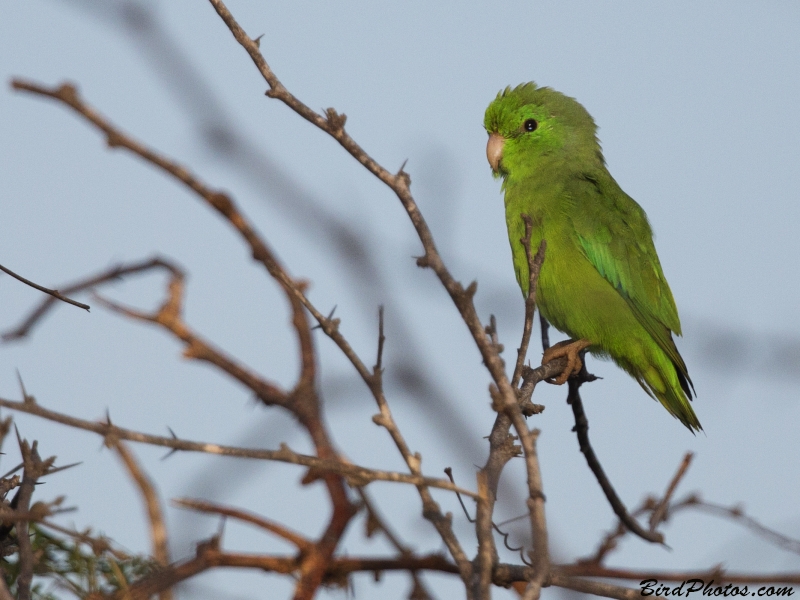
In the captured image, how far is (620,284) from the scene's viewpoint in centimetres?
476

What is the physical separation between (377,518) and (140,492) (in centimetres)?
69

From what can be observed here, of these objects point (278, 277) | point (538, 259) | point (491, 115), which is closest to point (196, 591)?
point (278, 277)

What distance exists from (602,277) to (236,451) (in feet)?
11.9

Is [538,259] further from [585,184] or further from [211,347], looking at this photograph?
[585,184]

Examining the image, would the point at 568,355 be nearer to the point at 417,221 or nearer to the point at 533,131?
the point at 533,131

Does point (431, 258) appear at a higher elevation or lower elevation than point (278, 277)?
lower

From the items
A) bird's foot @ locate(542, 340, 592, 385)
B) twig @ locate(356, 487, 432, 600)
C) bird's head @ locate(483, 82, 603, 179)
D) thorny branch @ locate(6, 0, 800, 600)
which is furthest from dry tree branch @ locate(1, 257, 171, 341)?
bird's head @ locate(483, 82, 603, 179)

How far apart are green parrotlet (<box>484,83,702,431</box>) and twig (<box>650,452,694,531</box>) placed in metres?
1.47


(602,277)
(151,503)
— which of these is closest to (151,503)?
(151,503)

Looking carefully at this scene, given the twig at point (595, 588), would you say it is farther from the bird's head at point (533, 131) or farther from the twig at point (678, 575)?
the bird's head at point (533, 131)

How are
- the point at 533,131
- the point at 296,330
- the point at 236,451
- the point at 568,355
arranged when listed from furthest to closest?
1. the point at 533,131
2. the point at 568,355
3. the point at 296,330
4. the point at 236,451

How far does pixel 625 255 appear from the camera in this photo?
479 cm

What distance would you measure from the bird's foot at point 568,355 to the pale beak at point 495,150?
4.70ft

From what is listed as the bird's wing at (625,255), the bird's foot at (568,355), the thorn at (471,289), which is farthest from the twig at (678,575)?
the bird's wing at (625,255)
